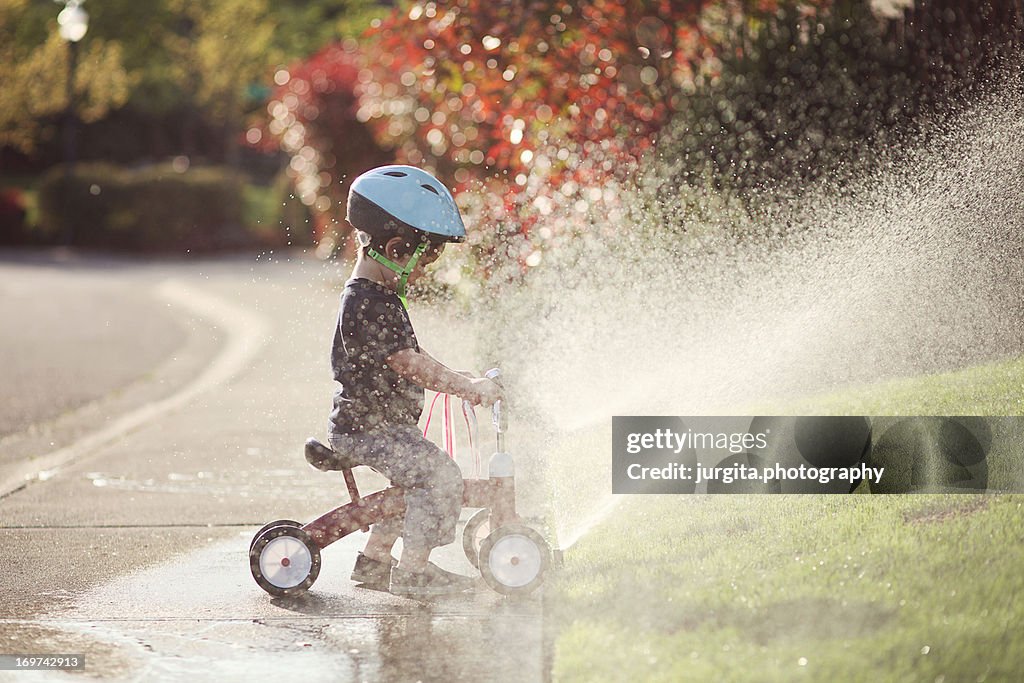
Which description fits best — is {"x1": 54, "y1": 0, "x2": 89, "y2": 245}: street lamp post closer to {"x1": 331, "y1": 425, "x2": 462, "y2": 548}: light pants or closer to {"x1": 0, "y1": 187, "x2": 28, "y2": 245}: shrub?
{"x1": 0, "y1": 187, "x2": 28, "y2": 245}: shrub

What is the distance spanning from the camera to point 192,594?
194 inches

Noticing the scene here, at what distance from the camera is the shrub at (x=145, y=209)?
95.7ft

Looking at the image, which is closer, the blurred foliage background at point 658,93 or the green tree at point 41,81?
the blurred foliage background at point 658,93

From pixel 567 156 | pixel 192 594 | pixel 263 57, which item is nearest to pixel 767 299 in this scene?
pixel 567 156

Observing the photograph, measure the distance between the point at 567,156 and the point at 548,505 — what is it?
2.93 metres

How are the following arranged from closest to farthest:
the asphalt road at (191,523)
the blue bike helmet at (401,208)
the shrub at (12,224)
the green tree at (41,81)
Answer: the asphalt road at (191,523), the blue bike helmet at (401,208), the shrub at (12,224), the green tree at (41,81)

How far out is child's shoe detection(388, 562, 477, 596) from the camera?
4750 mm

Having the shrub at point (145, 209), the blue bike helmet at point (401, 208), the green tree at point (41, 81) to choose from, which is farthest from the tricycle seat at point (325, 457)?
the green tree at point (41, 81)

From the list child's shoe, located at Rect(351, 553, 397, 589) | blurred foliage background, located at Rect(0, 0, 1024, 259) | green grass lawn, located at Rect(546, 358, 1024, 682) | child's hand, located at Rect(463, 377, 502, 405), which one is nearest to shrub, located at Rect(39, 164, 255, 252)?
blurred foliage background, located at Rect(0, 0, 1024, 259)

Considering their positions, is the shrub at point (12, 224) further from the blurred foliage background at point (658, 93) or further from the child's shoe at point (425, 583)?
the child's shoe at point (425, 583)

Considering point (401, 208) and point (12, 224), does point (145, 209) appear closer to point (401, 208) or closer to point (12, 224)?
point (12, 224)

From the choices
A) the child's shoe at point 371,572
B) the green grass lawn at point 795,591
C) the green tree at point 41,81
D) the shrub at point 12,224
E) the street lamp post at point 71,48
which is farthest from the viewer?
the green tree at point 41,81

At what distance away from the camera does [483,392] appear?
4.54m

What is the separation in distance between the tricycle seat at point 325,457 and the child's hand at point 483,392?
0.49 meters
